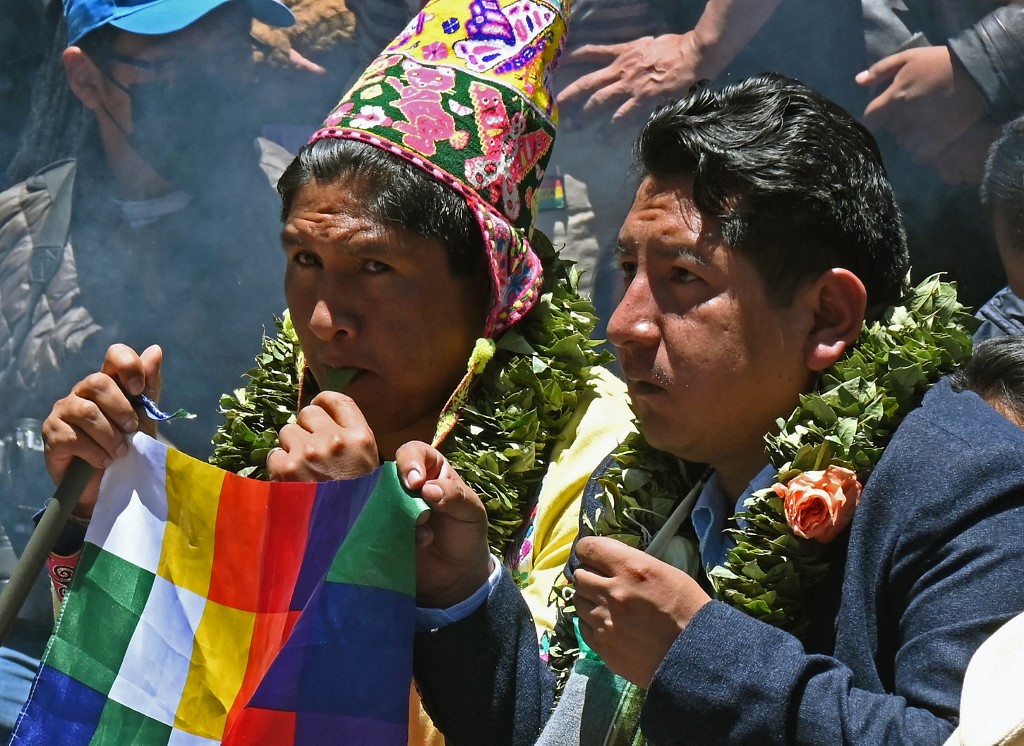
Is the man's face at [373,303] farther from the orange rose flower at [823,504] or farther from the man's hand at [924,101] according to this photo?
the man's hand at [924,101]

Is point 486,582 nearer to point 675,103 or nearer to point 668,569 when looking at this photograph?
point 668,569

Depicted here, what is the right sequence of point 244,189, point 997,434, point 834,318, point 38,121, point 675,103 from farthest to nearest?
point 38,121 → point 244,189 → point 675,103 → point 834,318 → point 997,434

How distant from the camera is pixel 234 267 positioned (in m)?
4.78

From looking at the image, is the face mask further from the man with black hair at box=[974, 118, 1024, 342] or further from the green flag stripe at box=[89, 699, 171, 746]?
A: the green flag stripe at box=[89, 699, 171, 746]

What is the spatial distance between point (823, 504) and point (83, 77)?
11.8 feet

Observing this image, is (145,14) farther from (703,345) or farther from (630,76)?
(703,345)

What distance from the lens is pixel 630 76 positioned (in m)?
4.07

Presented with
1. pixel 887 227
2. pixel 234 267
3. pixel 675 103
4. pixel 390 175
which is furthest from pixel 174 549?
pixel 234 267

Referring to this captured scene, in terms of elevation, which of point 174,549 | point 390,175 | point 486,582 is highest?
point 390,175

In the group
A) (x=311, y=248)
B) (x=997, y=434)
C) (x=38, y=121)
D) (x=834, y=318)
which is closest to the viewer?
(x=997, y=434)

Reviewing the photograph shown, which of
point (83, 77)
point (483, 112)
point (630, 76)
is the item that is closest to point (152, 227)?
point (83, 77)

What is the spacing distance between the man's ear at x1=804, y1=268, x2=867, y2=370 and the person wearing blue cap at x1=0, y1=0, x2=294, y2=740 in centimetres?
280

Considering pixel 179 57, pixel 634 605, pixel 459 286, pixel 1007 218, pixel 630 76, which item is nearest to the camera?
pixel 634 605

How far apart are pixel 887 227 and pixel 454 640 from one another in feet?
3.26
